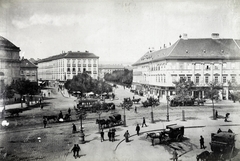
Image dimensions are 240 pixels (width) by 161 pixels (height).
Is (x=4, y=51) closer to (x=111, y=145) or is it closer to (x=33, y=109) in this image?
(x=33, y=109)

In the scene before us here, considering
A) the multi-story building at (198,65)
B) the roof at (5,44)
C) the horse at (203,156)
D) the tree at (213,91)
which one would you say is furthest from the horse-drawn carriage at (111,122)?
the multi-story building at (198,65)

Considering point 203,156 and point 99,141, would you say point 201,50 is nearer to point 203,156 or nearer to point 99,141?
point 203,156

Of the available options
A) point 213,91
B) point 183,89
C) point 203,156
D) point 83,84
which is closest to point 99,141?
point 203,156

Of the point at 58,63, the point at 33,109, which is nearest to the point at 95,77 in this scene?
the point at 58,63

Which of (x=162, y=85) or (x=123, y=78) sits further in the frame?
(x=123, y=78)

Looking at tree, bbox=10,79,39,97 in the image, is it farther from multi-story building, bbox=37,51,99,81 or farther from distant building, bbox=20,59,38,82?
multi-story building, bbox=37,51,99,81

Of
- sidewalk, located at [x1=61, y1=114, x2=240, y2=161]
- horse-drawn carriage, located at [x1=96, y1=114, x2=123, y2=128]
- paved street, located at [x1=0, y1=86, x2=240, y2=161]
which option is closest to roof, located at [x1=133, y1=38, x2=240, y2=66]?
paved street, located at [x1=0, y1=86, x2=240, y2=161]
